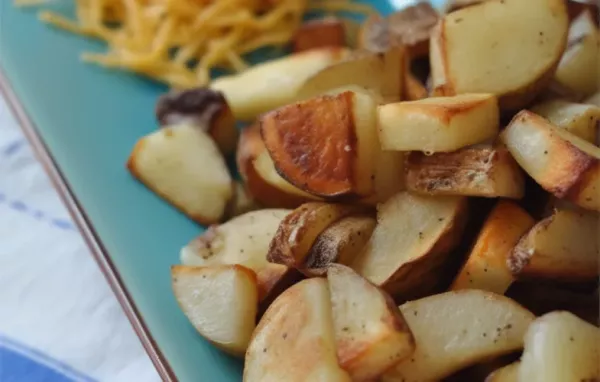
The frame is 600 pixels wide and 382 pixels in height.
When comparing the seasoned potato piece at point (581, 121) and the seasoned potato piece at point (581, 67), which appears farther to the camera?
the seasoned potato piece at point (581, 67)

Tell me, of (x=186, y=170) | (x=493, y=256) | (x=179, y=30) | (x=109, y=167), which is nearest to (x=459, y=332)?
(x=493, y=256)

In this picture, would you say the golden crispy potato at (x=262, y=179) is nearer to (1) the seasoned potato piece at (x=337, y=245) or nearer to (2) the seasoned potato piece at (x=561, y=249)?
(1) the seasoned potato piece at (x=337, y=245)

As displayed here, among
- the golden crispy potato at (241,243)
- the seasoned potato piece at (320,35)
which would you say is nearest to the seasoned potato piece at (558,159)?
the golden crispy potato at (241,243)

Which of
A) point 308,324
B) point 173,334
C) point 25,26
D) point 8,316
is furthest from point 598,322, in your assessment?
point 25,26

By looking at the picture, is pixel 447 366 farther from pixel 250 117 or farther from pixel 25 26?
pixel 25 26

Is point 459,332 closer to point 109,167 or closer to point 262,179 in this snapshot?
point 262,179
